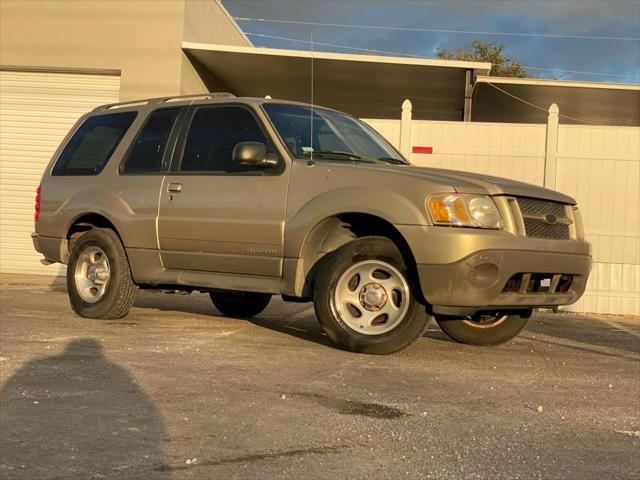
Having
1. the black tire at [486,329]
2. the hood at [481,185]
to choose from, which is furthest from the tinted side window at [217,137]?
the black tire at [486,329]

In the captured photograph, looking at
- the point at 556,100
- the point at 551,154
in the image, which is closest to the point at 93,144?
the point at 551,154

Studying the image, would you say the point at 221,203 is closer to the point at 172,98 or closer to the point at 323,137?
the point at 323,137

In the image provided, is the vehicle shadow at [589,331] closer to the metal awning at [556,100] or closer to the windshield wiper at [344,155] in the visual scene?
the windshield wiper at [344,155]

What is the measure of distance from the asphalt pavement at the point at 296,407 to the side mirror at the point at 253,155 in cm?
144

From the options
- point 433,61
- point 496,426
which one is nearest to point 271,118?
point 496,426

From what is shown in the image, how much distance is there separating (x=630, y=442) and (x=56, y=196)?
574 cm

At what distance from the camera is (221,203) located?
20.5 ft

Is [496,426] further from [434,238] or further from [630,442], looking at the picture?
[434,238]

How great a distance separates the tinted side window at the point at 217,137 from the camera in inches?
251

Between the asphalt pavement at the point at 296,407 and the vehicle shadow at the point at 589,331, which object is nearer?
the asphalt pavement at the point at 296,407

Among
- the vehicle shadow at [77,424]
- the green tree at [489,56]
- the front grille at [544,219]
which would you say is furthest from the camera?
the green tree at [489,56]

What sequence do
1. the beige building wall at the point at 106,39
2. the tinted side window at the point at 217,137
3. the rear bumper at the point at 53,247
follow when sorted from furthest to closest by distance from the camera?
the beige building wall at the point at 106,39, the rear bumper at the point at 53,247, the tinted side window at the point at 217,137

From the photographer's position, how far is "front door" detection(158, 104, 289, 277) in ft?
19.7

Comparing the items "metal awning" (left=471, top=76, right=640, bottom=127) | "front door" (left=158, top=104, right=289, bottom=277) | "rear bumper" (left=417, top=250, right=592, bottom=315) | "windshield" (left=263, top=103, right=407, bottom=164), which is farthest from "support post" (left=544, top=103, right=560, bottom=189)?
"front door" (left=158, top=104, right=289, bottom=277)
